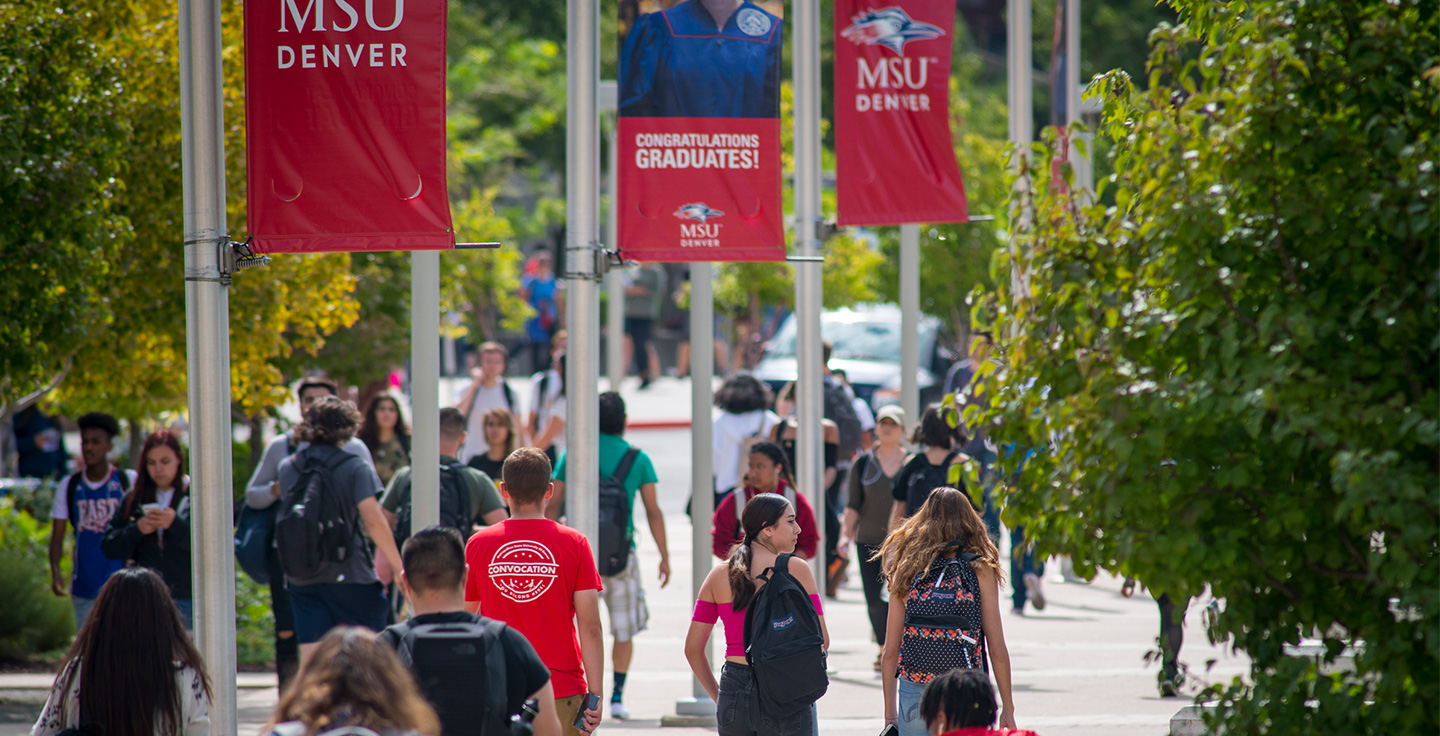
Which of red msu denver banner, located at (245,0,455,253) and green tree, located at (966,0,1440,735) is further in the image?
red msu denver banner, located at (245,0,455,253)

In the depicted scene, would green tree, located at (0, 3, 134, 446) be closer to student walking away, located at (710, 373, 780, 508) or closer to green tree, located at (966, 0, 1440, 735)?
student walking away, located at (710, 373, 780, 508)

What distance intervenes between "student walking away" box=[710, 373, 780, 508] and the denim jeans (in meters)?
5.62

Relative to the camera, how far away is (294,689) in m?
3.60

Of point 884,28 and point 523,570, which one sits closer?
point 523,570

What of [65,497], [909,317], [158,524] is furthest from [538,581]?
[909,317]

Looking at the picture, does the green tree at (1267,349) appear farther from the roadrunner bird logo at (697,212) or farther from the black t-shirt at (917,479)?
the black t-shirt at (917,479)

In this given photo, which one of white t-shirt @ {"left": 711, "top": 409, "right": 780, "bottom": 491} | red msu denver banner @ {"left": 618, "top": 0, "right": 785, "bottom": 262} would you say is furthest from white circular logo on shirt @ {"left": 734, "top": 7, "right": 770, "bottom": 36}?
white t-shirt @ {"left": 711, "top": 409, "right": 780, "bottom": 491}

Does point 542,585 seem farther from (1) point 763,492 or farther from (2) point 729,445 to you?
(2) point 729,445

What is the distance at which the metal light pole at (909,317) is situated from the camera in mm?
11430

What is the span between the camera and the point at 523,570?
561cm

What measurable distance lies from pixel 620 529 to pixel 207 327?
308 cm

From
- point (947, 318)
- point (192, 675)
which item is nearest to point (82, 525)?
point (192, 675)

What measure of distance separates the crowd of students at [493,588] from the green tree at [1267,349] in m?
0.98

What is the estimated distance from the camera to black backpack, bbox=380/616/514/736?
421cm
